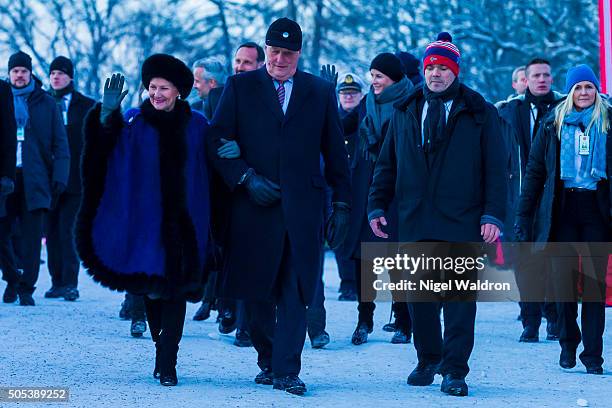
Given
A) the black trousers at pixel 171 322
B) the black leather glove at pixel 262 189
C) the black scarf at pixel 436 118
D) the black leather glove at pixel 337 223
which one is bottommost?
the black trousers at pixel 171 322

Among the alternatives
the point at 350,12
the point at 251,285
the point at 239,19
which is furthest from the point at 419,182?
the point at 239,19

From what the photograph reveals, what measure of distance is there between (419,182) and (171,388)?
1.81 meters

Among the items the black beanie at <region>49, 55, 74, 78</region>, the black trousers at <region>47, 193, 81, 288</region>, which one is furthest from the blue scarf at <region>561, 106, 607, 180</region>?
the black beanie at <region>49, 55, 74, 78</region>

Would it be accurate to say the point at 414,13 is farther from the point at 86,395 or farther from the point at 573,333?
the point at 86,395

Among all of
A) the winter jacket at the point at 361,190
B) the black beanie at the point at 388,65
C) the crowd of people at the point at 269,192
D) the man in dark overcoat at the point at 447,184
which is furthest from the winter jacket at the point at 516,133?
the man in dark overcoat at the point at 447,184

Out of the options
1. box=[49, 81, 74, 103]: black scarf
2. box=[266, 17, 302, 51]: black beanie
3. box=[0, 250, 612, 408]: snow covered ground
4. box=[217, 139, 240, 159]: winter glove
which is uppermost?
box=[49, 81, 74, 103]: black scarf

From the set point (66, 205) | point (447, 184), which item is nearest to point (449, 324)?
point (447, 184)

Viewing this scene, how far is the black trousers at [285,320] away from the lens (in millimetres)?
8156

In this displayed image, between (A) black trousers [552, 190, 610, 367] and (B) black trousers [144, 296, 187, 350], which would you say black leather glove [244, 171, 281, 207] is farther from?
(A) black trousers [552, 190, 610, 367]

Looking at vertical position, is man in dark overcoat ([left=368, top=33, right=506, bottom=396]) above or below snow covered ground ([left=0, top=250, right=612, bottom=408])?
above

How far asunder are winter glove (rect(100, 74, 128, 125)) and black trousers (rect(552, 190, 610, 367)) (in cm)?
298

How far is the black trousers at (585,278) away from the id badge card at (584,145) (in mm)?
261

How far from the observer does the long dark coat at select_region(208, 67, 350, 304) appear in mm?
8281

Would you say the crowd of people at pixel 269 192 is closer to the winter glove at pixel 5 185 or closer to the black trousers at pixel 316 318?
the black trousers at pixel 316 318
